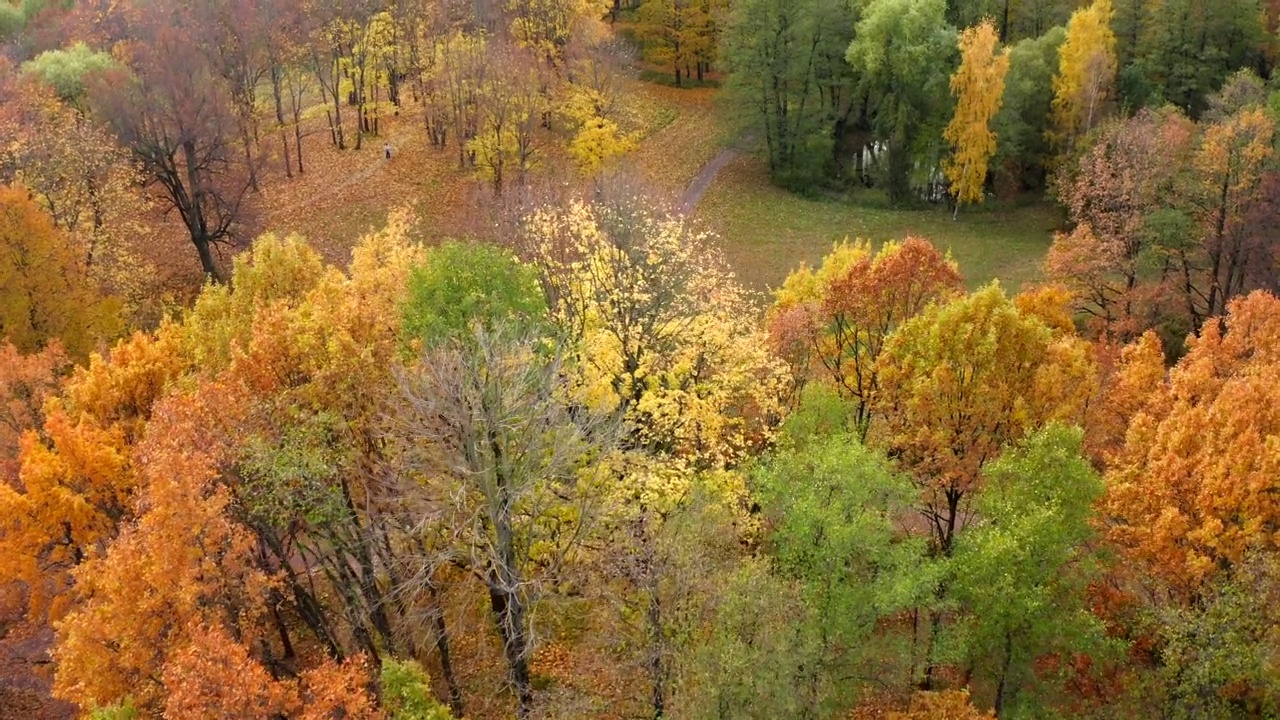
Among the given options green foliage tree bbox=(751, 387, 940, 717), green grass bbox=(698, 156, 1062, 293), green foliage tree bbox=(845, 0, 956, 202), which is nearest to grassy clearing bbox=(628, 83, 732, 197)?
green grass bbox=(698, 156, 1062, 293)

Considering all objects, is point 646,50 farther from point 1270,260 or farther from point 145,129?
point 1270,260

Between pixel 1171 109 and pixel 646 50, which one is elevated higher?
pixel 646 50

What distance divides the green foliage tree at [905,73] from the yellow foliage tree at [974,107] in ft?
7.23

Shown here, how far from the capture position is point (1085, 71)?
6469cm

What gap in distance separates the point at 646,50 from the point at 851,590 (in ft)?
243

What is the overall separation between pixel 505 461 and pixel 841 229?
165 ft

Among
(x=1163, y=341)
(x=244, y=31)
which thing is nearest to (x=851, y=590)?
(x=1163, y=341)

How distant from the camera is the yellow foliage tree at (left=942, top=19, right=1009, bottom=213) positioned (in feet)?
211

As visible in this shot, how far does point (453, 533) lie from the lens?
Result: 79.7 ft

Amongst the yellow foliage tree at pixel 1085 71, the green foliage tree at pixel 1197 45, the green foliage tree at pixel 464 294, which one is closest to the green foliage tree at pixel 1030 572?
the green foliage tree at pixel 464 294

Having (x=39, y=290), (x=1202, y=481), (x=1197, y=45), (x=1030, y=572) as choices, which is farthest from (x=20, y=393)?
(x=1197, y=45)

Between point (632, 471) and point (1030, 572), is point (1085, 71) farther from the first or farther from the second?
point (632, 471)

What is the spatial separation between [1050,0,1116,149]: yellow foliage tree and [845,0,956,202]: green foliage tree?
27.1 feet

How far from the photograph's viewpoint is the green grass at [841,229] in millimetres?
62938
